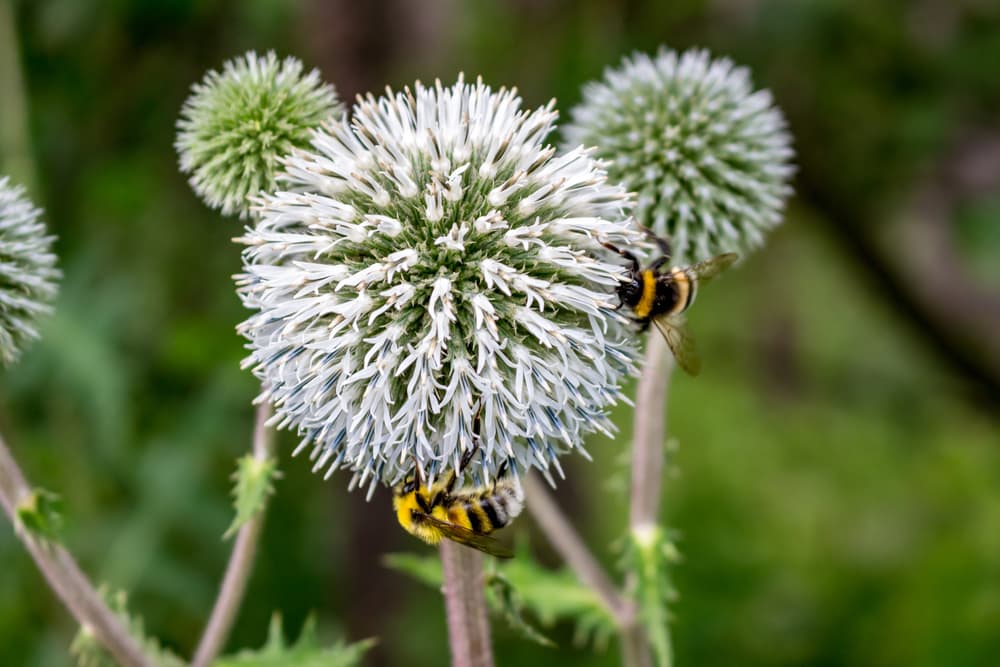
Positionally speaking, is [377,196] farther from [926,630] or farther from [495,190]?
[926,630]

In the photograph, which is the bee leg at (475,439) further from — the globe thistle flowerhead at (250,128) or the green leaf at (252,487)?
the globe thistle flowerhead at (250,128)

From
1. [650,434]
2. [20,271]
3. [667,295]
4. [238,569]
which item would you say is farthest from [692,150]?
[20,271]

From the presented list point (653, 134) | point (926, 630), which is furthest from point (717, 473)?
point (653, 134)

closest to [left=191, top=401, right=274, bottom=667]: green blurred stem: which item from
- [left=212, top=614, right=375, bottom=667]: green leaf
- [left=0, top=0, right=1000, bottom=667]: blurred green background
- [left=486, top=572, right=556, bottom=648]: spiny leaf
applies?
[left=212, top=614, right=375, bottom=667]: green leaf

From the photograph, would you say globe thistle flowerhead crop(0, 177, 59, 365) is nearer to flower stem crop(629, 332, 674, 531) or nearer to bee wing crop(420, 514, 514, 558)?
bee wing crop(420, 514, 514, 558)

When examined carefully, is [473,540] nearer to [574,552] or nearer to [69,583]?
[574,552]

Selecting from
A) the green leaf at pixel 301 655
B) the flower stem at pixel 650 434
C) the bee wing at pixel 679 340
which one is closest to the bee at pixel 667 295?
the bee wing at pixel 679 340
